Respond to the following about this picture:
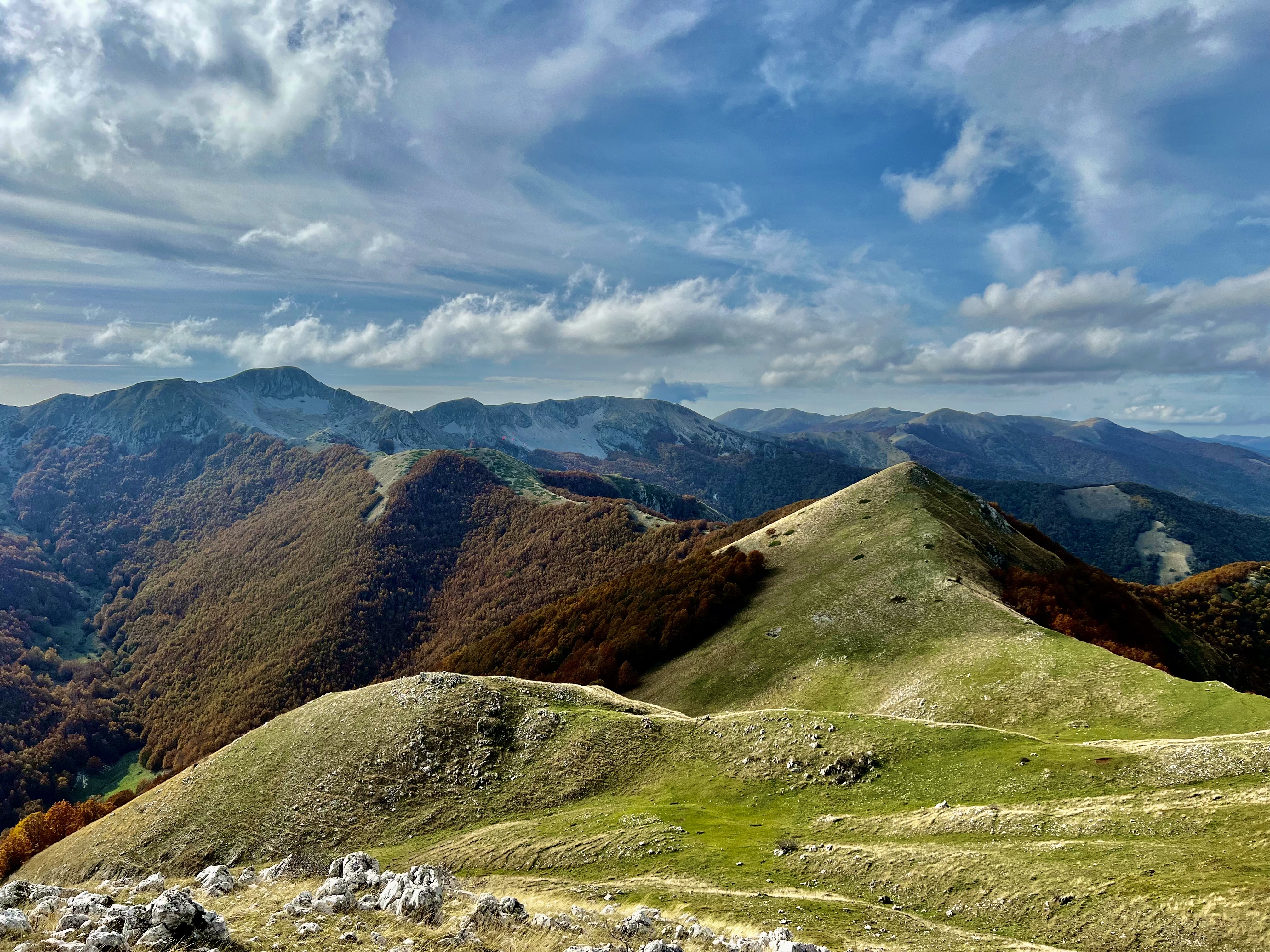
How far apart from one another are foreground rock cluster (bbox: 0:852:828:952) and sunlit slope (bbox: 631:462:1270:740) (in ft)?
136

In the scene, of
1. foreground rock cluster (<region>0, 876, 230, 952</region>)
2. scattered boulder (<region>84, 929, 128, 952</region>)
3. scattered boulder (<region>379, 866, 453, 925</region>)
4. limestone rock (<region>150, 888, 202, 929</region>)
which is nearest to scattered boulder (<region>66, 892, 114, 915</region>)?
foreground rock cluster (<region>0, 876, 230, 952</region>)

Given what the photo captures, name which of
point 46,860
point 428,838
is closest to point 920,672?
point 428,838

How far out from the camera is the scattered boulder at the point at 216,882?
1259 inches

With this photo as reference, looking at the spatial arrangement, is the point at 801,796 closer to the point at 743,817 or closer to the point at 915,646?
the point at 743,817

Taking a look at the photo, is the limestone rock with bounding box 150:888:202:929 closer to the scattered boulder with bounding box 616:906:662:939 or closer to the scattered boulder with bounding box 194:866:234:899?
the scattered boulder with bounding box 616:906:662:939

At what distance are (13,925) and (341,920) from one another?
10697 mm

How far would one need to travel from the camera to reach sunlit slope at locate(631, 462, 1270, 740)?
51375mm

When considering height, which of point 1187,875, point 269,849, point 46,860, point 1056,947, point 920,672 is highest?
point 1187,875

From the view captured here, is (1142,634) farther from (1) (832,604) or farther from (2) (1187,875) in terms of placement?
(2) (1187,875)

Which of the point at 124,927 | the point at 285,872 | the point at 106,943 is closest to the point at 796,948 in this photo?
the point at 106,943

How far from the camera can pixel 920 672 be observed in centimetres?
6781

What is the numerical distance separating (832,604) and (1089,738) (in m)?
44.4

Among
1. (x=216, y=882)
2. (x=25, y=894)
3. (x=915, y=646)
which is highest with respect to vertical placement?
(x=25, y=894)

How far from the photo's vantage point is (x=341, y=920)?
24.7 meters
